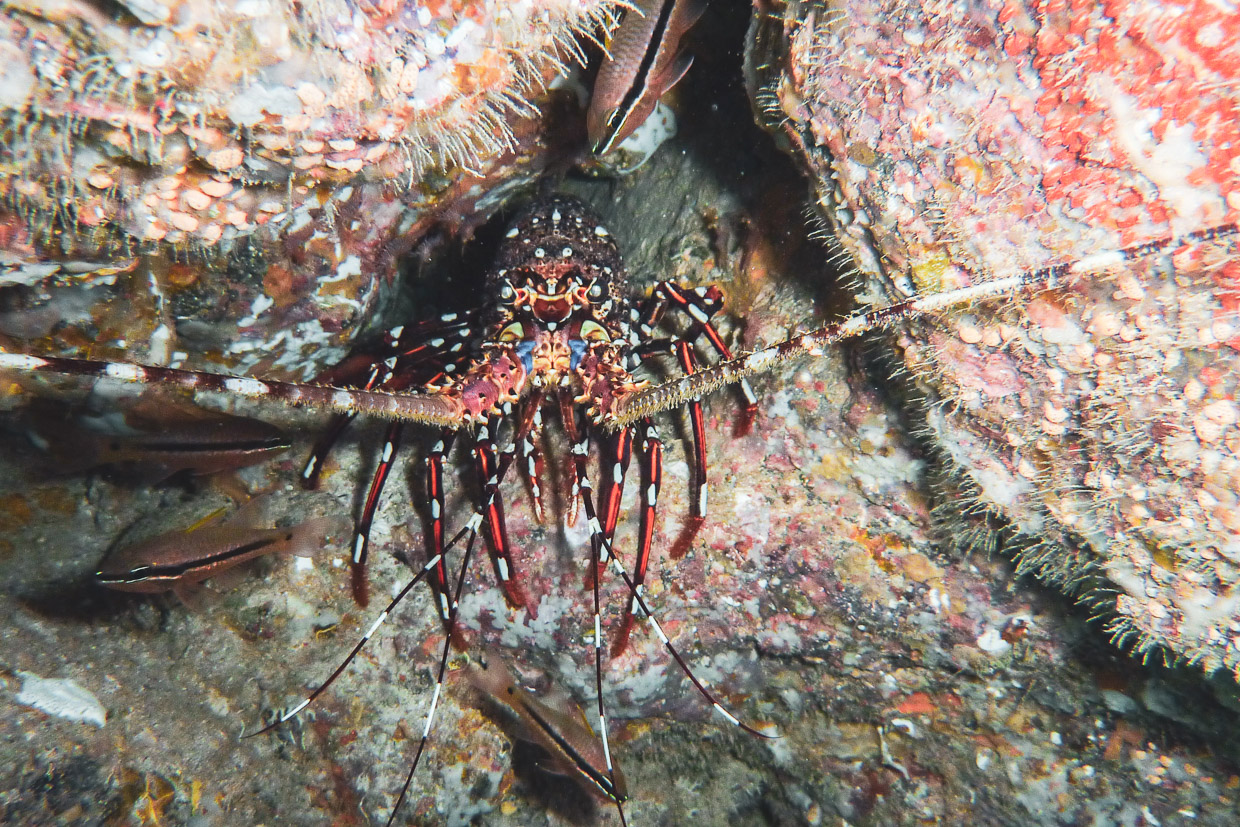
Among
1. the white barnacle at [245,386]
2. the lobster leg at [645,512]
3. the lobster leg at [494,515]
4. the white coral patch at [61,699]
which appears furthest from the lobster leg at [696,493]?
the white coral patch at [61,699]

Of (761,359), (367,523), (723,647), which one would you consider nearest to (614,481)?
(723,647)

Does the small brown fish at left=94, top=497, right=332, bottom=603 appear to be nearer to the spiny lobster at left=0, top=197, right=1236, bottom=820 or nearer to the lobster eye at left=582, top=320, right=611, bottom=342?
the spiny lobster at left=0, top=197, right=1236, bottom=820

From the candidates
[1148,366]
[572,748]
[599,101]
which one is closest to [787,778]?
[572,748]

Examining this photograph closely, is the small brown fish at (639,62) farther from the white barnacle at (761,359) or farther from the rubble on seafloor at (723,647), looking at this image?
the white barnacle at (761,359)

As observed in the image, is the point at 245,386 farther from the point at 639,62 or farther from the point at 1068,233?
the point at 1068,233

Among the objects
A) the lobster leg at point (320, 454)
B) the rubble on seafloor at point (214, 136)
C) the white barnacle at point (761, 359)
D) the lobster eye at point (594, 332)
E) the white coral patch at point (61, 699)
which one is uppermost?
the rubble on seafloor at point (214, 136)
